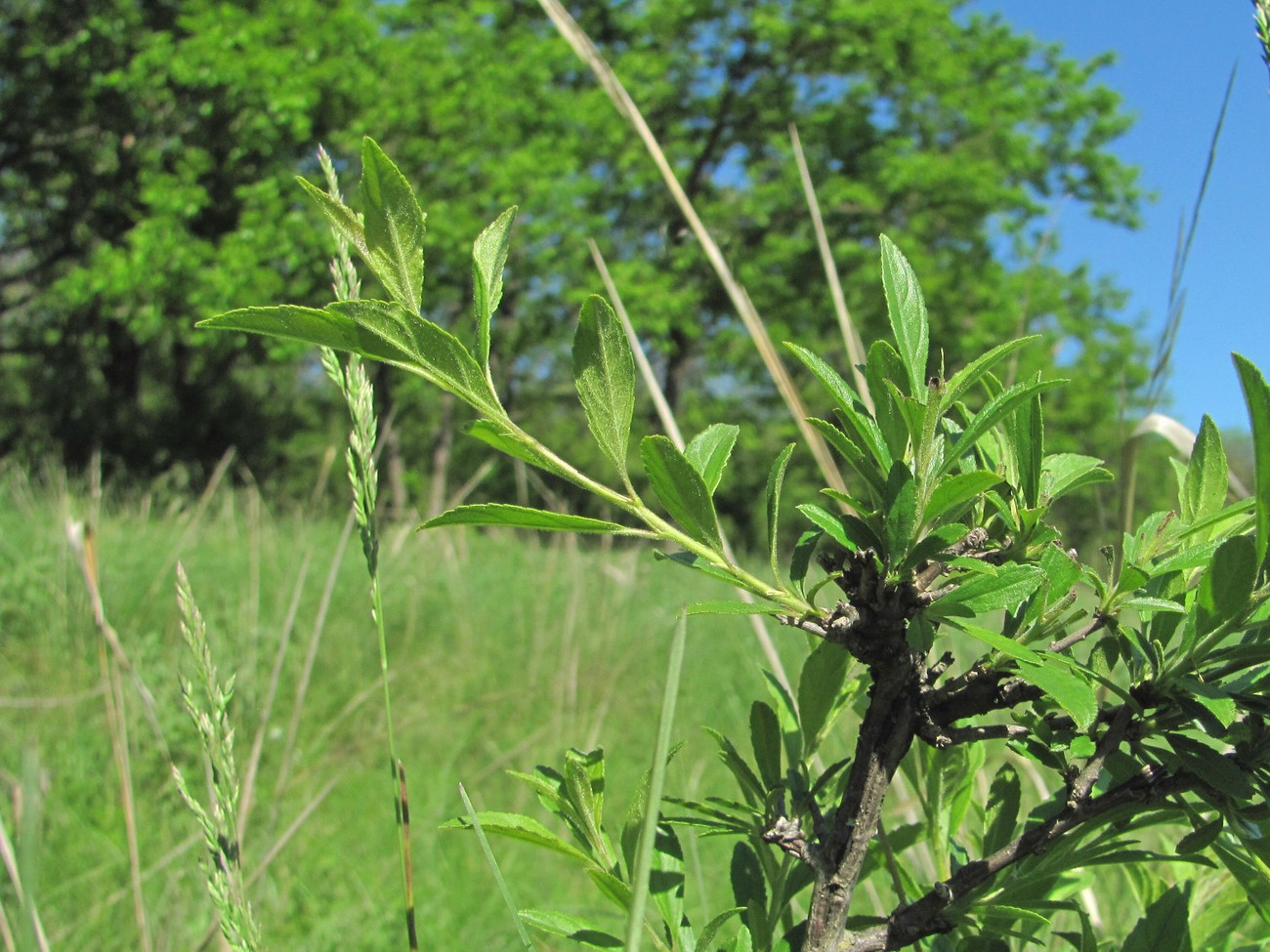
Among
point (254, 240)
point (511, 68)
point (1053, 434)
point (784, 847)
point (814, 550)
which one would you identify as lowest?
point (784, 847)

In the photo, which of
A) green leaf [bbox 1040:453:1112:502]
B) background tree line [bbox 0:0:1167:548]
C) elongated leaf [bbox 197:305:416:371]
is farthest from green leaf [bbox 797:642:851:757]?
background tree line [bbox 0:0:1167:548]

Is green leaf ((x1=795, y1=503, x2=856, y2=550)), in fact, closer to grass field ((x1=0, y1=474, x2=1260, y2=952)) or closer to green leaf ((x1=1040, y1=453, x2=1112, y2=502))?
green leaf ((x1=1040, y1=453, x2=1112, y2=502))

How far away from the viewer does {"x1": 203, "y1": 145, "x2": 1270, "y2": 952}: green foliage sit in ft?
1.01

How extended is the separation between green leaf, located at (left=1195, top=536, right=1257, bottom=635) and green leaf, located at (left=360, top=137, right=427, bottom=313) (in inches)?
10.2

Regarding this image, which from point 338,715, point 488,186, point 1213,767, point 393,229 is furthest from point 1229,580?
point 488,186

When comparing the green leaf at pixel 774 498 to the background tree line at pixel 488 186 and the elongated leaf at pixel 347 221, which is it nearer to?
the elongated leaf at pixel 347 221

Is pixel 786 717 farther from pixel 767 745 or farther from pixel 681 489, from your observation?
pixel 681 489

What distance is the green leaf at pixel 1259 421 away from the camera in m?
0.25

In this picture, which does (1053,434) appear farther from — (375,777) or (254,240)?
(375,777)

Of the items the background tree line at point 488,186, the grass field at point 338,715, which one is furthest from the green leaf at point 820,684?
the background tree line at point 488,186

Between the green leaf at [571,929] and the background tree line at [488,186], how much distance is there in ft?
27.1

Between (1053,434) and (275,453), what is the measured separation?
1003cm

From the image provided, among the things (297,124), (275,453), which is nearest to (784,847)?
(297,124)

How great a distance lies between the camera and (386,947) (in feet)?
4.73
